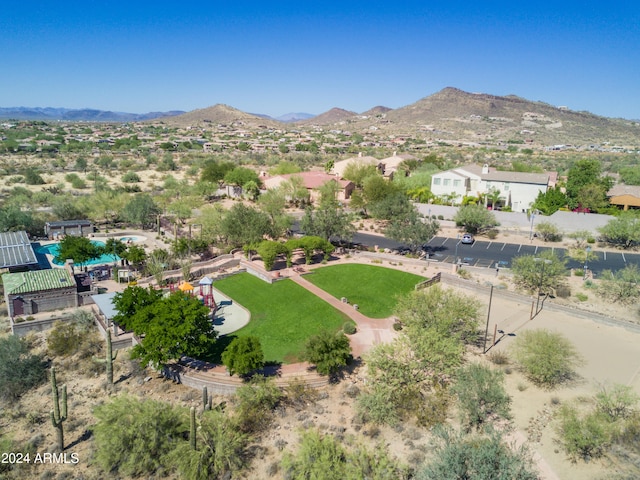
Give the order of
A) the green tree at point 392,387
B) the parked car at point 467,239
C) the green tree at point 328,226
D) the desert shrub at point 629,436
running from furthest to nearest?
1. the parked car at point 467,239
2. the green tree at point 328,226
3. the green tree at point 392,387
4. the desert shrub at point 629,436

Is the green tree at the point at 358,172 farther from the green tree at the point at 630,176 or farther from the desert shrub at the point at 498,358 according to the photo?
the desert shrub at the point at 498,358

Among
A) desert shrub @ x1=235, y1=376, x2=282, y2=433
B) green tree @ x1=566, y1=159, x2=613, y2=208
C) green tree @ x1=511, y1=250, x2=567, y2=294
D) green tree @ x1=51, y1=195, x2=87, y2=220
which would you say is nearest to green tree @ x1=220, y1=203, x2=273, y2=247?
desert shrub @ x1=235, y1=376, x2=282, y2=433

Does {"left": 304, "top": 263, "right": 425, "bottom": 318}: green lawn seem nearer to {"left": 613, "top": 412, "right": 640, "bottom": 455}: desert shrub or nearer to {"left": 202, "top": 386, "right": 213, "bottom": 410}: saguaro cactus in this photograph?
{"left": 202, "top": 386, "right": 213, "bottom": 410}: saguaro cactus

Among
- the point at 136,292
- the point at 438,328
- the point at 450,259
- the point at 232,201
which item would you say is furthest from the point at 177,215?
the point at 438,328

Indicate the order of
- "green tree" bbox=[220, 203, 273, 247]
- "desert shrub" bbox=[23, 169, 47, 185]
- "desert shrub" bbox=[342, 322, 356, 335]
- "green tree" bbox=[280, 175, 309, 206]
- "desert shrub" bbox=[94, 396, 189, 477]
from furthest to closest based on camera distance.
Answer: "desert shrub" bbox=[23, 169, 47, 185] → "green tree" bbox=[280, 175, 309, 206] → "green tree" bbox=[220, 203, 273, 247] → "desert shrub" bbox=[342, 322, 356, 335] → "desert shrub" bbox=[94, 396, 189, 477]

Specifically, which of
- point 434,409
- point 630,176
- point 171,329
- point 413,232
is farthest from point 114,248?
point 630,176

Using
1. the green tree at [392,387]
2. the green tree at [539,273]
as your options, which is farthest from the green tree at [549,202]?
the green tree at [392,387]
